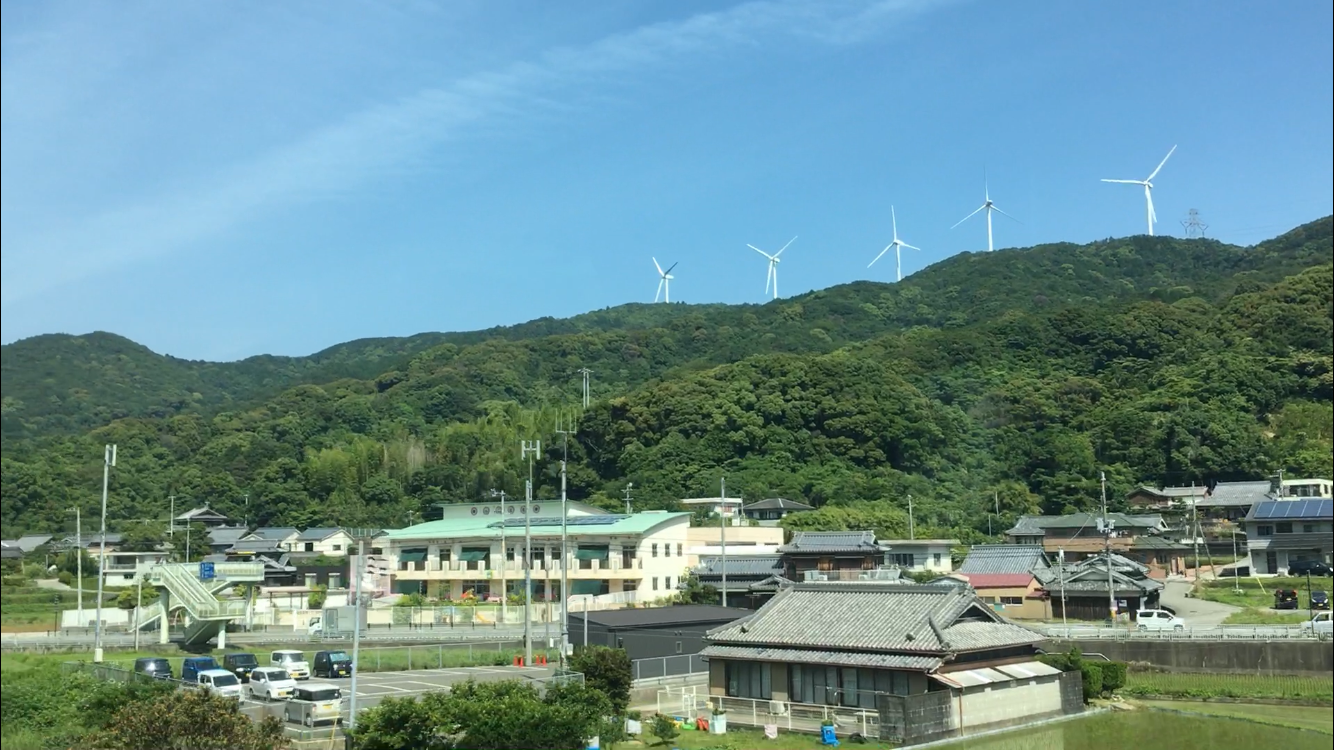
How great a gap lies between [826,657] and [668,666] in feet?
21.0

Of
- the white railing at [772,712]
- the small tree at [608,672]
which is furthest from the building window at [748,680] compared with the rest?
the small tree at [608,672]

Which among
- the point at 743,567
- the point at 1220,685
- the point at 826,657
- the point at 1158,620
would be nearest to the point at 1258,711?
the point at 1220,685

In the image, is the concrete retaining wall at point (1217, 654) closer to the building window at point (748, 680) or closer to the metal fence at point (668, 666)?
the metal fence at point (668, 666)

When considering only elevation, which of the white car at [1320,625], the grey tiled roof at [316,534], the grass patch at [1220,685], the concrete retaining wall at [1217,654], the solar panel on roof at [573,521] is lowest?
the grass patch at [1220,685]

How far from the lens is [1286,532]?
3117 cm

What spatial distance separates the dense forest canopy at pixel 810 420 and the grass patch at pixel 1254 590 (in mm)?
4028

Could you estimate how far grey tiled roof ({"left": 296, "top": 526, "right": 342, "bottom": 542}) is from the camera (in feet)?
177

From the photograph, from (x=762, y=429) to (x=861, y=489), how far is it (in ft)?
30.7

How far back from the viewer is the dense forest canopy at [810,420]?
3353cm

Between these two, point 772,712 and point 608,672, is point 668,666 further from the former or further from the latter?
point 772,712

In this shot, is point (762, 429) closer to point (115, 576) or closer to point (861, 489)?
point (861, 489)

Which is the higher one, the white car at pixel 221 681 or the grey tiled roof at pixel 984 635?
the grey tiled roof at pixel 984 635

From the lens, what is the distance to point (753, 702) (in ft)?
64.9

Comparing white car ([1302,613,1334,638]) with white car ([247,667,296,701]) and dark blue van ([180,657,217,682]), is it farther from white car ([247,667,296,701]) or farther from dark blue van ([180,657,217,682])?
dark blue van ([180,657,217,682])
